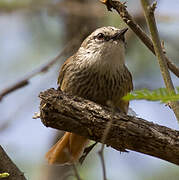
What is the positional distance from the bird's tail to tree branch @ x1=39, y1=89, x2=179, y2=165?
991mm

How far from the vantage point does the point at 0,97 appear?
14.9ft

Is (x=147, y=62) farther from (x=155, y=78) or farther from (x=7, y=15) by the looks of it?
(x=7, y=15)

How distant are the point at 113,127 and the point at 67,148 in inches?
44.4

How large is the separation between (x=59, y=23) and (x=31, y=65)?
929 millimetres

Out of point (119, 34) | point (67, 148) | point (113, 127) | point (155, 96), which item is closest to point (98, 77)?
point (119, 34)

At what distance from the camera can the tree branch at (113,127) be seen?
3.08 metres

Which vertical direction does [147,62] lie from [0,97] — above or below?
below

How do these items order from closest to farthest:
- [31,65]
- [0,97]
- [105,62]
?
[105,62]
[0,97]
[31,65]

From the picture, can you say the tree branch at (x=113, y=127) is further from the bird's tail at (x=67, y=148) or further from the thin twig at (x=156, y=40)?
the bird's tail at (x=67, y=148)

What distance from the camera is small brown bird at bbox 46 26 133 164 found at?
4020mm

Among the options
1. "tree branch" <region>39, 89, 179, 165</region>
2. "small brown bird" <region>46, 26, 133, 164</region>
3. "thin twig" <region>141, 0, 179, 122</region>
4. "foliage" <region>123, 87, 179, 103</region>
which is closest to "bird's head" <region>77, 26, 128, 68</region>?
"small brown bird" <region>46, 26, 133, 164</region>

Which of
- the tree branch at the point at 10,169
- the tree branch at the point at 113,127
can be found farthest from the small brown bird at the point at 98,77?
the tree branch at the point at 113,127

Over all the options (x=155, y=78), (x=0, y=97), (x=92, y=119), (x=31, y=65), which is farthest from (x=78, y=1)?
(x=92, y=119)

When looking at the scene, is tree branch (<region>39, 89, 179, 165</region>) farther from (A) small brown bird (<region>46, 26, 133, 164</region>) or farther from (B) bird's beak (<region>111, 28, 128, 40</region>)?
(B) bird's beak (<region>111, 28, 128, 40</region>)
